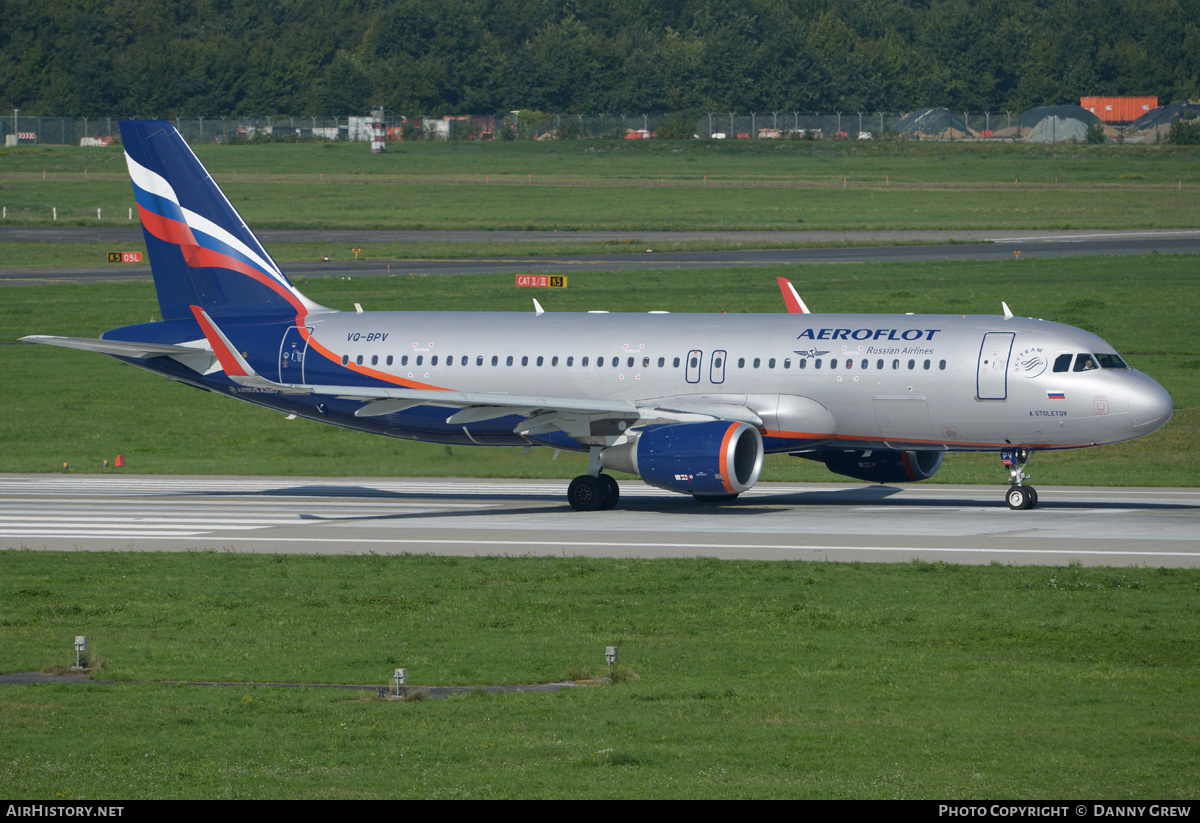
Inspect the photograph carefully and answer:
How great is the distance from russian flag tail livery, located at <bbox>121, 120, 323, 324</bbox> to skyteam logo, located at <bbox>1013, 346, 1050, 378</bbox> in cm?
2057

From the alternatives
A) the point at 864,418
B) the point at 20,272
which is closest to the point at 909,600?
the point at 864,418

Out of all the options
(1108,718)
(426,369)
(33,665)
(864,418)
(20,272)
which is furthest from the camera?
(20,272)

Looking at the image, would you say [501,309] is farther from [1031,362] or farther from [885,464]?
[1031,362]

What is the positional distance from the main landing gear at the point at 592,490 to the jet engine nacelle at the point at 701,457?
1.97 metres

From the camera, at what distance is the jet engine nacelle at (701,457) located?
38.7 metres

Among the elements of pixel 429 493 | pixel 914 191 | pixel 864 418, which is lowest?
pixel 429 493

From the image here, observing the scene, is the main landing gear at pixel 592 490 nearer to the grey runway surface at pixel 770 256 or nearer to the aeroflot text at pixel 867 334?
the aeroflot text at pixel 867 334

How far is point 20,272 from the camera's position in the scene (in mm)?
96500

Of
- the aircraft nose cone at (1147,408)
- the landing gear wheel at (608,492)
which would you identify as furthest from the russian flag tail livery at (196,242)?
the aircraft nose cone at (1147,408)

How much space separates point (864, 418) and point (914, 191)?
10727cm

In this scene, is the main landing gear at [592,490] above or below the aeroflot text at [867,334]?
below

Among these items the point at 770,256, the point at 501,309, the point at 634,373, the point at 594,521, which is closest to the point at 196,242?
the point at 634,373

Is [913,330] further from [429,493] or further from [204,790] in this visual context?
[204,790]

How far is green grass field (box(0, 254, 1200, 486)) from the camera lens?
163 feet
